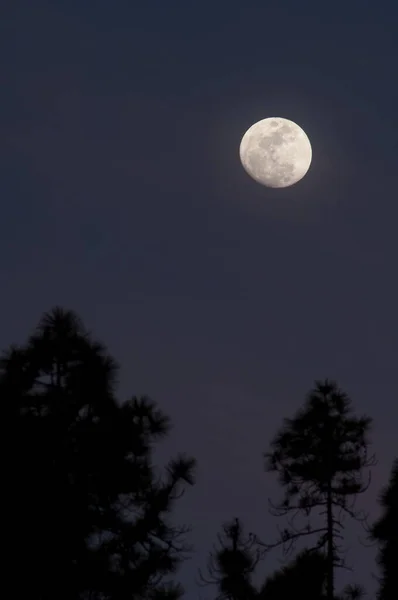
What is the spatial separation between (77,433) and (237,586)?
26.7ft

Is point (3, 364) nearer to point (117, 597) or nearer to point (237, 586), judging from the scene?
point (117, 597)

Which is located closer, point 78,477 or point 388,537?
point 78,477

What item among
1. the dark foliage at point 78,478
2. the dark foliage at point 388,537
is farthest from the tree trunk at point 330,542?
the dark foliage at point 78,478

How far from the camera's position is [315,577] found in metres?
18.8

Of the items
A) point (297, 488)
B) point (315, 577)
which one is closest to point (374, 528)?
point (297, 488)

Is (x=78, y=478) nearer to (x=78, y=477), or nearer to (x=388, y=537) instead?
(x=78, y=477)

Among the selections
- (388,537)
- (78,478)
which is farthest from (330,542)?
(78,478)

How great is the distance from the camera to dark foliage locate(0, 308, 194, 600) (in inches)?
566

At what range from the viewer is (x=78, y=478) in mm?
14750

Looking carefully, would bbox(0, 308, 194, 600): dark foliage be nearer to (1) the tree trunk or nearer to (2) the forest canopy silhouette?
(2) the forest canopy silhouette

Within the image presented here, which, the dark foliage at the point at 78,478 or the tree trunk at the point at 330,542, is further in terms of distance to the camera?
the tree trunk at the point at 330,542

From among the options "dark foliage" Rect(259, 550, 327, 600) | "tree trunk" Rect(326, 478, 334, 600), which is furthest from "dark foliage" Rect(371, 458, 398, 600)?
"dark foliage" Rect(259, 550, 327, 600)

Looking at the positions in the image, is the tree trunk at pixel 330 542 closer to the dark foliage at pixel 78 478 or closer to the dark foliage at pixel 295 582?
the dark foliage at pixel 295 582

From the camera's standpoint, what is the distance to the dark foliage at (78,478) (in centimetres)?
1438
